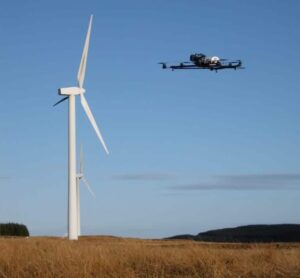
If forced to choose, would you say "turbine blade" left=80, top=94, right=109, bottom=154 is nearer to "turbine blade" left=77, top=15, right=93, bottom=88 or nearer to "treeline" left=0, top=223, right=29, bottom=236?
"turbine blade" left=77, top=15, right=93, bottom=88

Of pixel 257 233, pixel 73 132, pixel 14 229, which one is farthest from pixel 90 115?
pixel 14 229

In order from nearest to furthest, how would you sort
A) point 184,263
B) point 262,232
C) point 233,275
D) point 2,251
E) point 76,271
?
1. point 233,275
2. point 76,271
3. point 184,263
4. point 2,251
5. point 262,232

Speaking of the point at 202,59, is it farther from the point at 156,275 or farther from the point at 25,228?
the point at 156,275

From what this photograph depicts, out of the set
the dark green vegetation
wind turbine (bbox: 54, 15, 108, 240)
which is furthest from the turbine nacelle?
the dark green vegetation

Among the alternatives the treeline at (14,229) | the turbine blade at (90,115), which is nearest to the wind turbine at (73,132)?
the turbine blade at (90,115)

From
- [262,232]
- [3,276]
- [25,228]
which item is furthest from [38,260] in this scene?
[25,228]

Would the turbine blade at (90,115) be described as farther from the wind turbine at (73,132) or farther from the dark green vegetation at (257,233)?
the dark green vegetation at (257,233)

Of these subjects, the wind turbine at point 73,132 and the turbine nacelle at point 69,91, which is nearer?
the wind turbine at point 73,132
